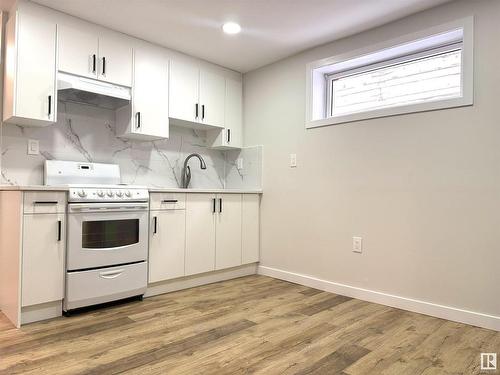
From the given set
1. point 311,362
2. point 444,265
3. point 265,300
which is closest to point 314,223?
point 265,300

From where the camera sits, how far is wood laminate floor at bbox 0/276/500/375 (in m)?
1.69

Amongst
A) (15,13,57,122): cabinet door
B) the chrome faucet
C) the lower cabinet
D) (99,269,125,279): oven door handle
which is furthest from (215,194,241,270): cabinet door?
(15,13,57,122): cabinet door

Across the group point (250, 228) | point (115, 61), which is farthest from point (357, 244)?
point (115, 61)

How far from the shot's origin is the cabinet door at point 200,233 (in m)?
3.06

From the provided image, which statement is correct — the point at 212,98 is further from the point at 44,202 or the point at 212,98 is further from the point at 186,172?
the point at 44,202

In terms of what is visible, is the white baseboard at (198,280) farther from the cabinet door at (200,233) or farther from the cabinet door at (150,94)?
the cabinet door at (150,94)

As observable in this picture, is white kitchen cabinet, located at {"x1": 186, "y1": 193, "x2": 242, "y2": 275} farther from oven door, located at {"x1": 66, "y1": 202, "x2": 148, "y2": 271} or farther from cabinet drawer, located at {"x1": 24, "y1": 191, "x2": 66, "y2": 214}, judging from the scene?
cabinet drawer, located at {"x1": 24, "y1": 191, "x2": 66, "y2": 214}

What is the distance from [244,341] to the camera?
6.49 ft

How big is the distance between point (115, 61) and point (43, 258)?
5.34ft

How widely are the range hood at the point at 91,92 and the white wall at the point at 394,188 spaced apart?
1.45 metres

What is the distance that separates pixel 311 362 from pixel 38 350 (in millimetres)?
1419

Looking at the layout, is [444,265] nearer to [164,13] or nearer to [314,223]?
[314,223]

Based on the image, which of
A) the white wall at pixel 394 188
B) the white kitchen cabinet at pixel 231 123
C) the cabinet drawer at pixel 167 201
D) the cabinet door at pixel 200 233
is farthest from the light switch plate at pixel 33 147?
the white wall at pixel 394 188

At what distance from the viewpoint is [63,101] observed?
2.84 m
